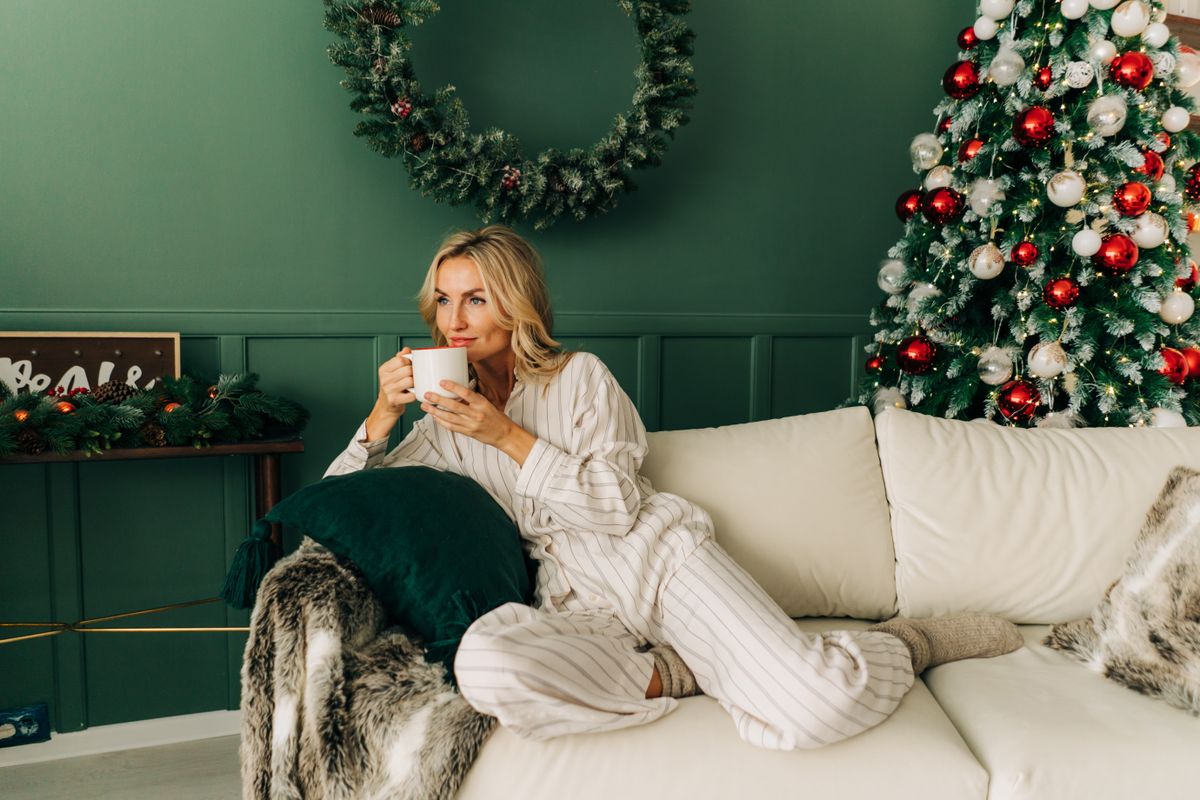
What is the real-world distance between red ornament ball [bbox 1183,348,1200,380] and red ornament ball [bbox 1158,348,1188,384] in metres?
0.01

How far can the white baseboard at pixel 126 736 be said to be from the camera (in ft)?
6.58

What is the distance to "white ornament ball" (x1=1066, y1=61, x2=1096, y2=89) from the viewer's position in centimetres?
207

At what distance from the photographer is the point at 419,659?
4.09 feet

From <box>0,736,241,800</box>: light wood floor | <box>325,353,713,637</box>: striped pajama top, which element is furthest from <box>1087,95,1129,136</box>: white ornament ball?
<box>0,736,241,800</box>: light wood floor

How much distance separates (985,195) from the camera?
2.18 metres

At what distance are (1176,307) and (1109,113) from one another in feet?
1.70

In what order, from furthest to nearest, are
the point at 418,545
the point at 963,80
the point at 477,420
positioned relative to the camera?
1. the point at 963,80
2. the point at 477,420
3. the point at 418,545

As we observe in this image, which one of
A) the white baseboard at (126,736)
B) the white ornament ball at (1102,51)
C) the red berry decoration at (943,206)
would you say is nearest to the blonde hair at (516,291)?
the red berry decoration at (943,206)

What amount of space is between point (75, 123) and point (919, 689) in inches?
87.4

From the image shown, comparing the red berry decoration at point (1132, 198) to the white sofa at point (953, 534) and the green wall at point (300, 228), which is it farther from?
the green wall at point (300, 228)

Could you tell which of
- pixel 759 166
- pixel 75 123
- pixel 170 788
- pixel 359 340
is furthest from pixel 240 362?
pixel 759 166

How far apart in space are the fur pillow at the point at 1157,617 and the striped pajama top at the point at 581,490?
72 cm

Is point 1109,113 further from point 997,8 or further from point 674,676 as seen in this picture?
point 674,676

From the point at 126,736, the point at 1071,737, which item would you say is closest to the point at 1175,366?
the point at 1071,737
